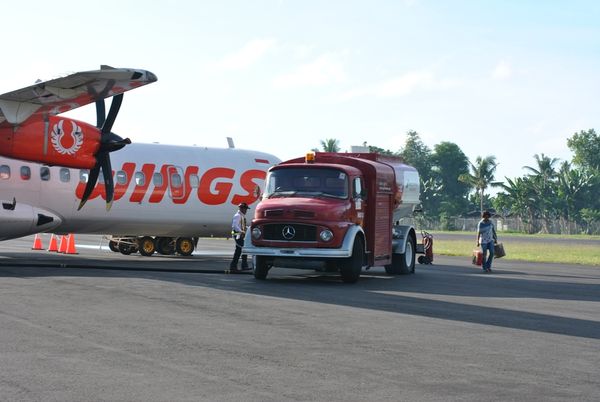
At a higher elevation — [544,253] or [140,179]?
[140,179]

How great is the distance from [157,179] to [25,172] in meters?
4.60

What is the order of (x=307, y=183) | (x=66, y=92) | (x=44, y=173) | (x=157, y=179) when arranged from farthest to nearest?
(x=157, y=179), (x=44, y=173), (x=307, y=183), (x=66, y=92)

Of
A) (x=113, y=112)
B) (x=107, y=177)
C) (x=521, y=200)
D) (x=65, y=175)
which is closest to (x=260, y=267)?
(x=113, y=112)

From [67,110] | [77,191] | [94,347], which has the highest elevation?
[67,110]

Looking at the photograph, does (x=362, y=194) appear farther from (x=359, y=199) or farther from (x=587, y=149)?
(x=587, y=149)

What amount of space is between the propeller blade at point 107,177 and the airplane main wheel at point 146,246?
14.9ft

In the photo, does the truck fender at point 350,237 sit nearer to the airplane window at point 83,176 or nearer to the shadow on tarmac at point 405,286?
the shadow on tarmac at point 405,286

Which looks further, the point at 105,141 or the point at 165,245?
the point at 165,245

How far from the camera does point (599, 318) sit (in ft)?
49.1

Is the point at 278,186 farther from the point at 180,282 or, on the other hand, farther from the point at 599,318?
the point at 599,318

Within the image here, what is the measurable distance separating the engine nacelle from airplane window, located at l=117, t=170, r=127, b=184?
2.68m

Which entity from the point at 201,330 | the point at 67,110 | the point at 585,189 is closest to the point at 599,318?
the point at 201,330

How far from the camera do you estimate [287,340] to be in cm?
1137

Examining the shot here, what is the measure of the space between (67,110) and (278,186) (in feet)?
19.6
